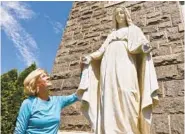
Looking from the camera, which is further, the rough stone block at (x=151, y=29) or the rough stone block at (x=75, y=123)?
the rough stone block at (x=151, y=29)

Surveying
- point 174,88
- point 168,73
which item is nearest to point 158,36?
point 168,73

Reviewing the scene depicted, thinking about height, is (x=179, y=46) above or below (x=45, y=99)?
above

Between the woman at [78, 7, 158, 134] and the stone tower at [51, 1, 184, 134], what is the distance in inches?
35.7

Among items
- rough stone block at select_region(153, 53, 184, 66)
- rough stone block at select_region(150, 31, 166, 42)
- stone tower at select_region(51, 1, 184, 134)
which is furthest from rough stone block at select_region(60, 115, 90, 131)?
rough stone block at select_region(150, 31, 166, 42)

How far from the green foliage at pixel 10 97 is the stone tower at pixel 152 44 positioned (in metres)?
5.25

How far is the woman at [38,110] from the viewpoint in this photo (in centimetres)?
189

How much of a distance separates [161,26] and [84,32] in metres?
1.36

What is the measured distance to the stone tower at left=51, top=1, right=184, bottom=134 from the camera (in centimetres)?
290

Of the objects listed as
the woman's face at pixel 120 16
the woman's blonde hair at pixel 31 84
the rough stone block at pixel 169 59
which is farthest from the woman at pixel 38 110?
the rough stone block at pixel 169 59

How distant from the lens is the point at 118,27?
2.65 meters

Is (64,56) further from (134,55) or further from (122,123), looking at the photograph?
(122,123)

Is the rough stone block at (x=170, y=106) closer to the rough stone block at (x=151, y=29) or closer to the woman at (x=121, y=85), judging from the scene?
the woman at (x=121, y=85)

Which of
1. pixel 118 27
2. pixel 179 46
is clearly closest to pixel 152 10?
pixel 179 46

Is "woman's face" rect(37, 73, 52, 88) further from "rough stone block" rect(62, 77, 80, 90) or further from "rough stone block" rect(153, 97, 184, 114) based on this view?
"rough stone block" rect(62, 77, 80, 90)
